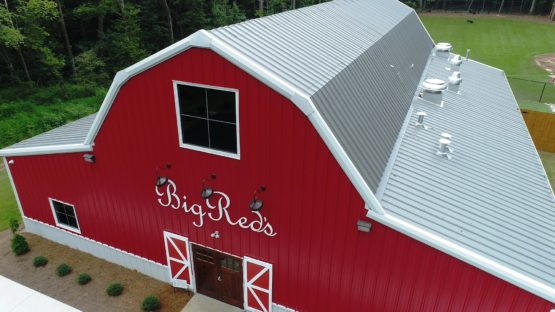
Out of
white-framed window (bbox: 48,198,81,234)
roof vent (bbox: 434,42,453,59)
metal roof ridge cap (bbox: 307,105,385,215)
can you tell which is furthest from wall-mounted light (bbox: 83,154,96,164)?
roof vent (bbox: 434,42,453,59)

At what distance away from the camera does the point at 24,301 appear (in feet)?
31.2

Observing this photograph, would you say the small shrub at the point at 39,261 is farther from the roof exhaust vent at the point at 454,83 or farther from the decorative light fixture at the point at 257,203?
the roof exhaust vent at the point at 454,83

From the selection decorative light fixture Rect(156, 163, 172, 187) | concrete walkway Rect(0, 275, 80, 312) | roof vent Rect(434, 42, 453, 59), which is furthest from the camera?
roof vent Rect(434, 42, 453, 59)

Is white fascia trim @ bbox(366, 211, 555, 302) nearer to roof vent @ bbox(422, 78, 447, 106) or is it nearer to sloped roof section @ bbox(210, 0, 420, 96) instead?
sloped roof section @ bbox(210, 0, 420, 96)

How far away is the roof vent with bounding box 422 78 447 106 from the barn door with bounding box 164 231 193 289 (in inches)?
457

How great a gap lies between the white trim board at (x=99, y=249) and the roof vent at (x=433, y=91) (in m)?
12.6

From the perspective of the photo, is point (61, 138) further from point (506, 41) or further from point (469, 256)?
point (506, 41)

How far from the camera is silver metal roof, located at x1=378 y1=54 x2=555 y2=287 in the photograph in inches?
335

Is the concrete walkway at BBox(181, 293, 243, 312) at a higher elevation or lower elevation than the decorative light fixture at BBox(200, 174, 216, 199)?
lower

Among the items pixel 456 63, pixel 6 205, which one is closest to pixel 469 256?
pixel 456 63

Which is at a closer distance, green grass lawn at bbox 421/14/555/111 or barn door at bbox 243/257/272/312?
barn door at bbox 243/257/272/312

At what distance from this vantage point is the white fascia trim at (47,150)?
11.8 m

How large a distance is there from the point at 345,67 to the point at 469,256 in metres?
6.21

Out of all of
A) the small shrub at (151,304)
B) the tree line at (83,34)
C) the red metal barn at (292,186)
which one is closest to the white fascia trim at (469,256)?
the red metal barn at (292,186)
